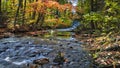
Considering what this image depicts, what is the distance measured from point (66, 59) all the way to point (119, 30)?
3937mm

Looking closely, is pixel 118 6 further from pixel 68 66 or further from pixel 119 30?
pixel 68 66

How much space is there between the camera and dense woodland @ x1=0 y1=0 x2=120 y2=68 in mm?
11477

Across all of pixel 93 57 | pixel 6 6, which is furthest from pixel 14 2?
pixel 93 57

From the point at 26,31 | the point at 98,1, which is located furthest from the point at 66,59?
the point at 98,1

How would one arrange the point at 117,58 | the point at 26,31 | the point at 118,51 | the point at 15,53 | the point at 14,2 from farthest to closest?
the point at 14,2
the point at 26,31
the point at 15,53
the point at 118,51
the point at 117,58

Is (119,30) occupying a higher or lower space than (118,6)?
lower

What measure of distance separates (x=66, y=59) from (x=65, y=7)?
18526 millimetres

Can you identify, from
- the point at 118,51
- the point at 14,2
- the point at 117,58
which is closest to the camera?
the point at 117,58

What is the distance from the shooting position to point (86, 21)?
2527 centimetres

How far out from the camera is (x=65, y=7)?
94.8 ft

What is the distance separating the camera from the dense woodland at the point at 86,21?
37.7 ft

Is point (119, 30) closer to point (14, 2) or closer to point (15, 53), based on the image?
point (15, 53)

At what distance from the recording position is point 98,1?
26.0 metres

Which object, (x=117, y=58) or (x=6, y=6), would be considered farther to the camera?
(x=6, y=6)
